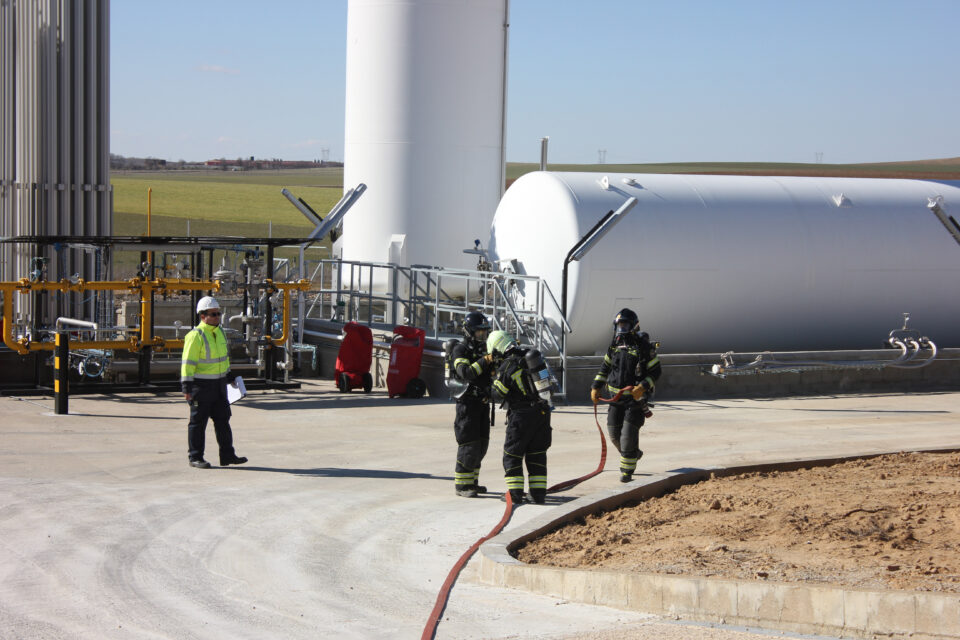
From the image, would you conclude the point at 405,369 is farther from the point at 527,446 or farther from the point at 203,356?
the point at 527,446

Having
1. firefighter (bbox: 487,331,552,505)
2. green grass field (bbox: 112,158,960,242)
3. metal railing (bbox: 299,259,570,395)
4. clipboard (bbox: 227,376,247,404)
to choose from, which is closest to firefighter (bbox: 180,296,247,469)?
clipboard (bbox: 227,376,247,404)

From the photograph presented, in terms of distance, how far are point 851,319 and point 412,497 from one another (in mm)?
12258

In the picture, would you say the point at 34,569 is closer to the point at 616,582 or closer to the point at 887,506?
the point at 616,582

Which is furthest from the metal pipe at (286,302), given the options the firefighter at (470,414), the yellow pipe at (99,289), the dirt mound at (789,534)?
the dirt mound at (789,534)

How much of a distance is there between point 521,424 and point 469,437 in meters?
0.59

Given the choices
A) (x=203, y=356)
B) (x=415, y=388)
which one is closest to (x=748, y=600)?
(x=203, y=356)

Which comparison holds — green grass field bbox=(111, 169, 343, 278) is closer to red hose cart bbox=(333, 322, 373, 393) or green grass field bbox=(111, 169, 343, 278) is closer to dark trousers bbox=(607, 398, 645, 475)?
red hose cart bbox=(333, 322, 373, 393)

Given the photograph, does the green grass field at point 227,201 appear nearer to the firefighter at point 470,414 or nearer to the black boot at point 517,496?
the firefighter at point 470,414

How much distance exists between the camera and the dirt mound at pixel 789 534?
7809mm

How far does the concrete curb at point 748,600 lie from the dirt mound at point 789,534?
0.49m

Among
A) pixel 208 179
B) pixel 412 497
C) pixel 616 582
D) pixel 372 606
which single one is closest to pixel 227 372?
pixel 412 497

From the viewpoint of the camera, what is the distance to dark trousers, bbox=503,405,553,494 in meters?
Result: 10.8

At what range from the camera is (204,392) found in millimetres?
12430

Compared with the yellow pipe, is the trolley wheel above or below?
below
